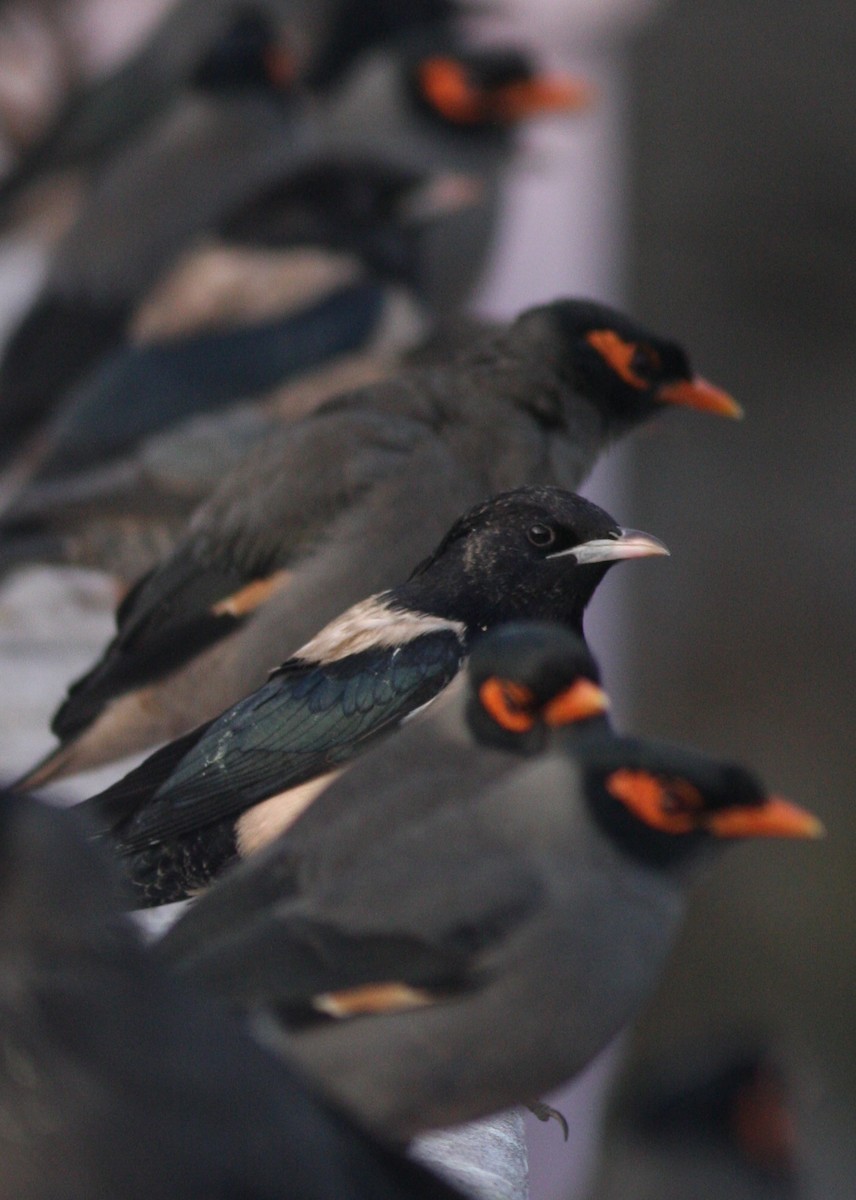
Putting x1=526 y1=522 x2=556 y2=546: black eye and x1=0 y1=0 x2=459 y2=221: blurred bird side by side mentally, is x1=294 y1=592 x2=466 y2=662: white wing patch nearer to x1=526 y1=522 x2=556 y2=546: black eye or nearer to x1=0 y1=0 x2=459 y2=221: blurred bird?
x1=526 y1=522 x2=556 y2=546: black eye

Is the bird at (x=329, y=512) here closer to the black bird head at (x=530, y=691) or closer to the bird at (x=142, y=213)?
the black bird head at (x=530, y=691)

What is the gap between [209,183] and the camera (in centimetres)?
579

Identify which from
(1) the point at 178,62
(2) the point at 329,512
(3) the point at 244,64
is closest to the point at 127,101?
(1) the point at 178,62

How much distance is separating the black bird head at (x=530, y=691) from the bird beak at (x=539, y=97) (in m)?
4.25

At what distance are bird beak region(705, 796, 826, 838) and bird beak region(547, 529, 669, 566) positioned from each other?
26.1 inches

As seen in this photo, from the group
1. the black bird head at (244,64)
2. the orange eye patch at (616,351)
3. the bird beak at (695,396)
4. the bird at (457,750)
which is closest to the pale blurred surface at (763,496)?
the black bird head at (244,64)

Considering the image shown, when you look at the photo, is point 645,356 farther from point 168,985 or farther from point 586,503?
point 168,985

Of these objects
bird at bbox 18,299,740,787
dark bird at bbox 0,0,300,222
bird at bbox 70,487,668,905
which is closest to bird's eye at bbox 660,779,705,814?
bird at bbox 70,487,668,905

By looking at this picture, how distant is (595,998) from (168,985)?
371mm

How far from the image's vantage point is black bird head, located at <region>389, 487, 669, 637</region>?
2465 millimetres

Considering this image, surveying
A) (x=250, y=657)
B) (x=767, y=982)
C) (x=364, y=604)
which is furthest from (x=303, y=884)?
(x=767, y=982)

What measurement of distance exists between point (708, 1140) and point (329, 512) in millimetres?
2640

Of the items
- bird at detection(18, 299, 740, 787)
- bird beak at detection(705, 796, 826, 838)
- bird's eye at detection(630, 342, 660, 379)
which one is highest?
bird beak at detection(705, 796, 826, 838)

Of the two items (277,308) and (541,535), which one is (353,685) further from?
(277,308)
